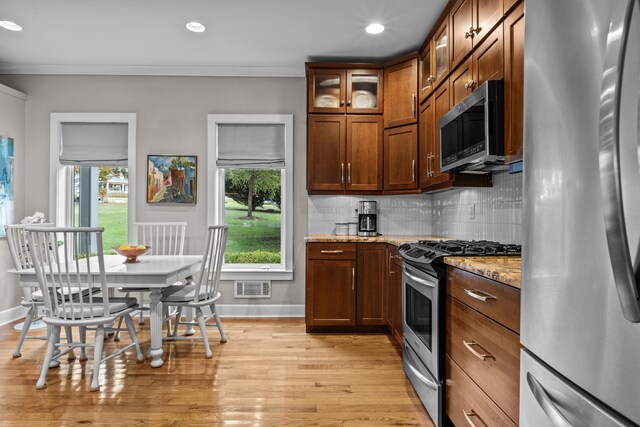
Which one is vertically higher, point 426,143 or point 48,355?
point 426,143

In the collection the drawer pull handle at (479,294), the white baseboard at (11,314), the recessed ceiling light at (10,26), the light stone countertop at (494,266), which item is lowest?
the white baseboard at (11,314)

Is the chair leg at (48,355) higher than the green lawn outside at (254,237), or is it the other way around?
the green lawn outside at (254,237)

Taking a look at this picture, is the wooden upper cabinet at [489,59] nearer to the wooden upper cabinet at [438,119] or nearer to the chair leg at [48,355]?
the wooden upper cabinet at [438,119]

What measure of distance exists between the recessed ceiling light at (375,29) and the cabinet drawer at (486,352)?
2.42m

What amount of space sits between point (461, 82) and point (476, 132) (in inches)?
21.1

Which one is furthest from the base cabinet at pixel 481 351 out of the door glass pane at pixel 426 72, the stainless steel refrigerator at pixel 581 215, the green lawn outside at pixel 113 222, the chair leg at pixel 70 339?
the green lawn outside at pixel 113 222

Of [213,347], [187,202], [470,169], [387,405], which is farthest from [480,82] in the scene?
[187,202]

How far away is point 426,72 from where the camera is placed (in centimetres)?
343

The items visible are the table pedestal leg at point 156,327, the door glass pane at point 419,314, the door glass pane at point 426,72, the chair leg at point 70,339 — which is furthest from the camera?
the door glass pane at point 426,72

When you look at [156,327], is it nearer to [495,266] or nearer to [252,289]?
[252,289]

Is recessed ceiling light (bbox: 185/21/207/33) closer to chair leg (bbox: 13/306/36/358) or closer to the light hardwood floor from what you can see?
chair leg (bbox: 13/306/36/358)

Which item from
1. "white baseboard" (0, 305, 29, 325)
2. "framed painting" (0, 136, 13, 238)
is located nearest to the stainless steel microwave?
"framed painting" (0, 136, 13, 238)

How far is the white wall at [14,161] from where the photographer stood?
3969 mm

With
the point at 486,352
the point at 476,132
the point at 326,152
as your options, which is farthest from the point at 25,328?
the point at 476,132
